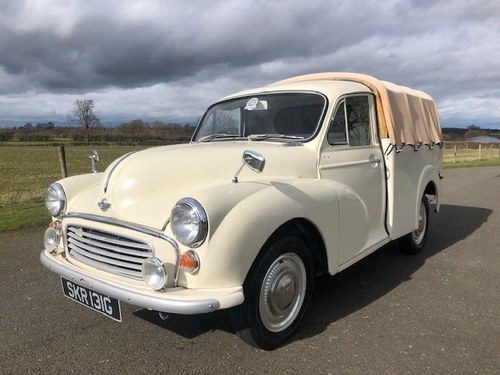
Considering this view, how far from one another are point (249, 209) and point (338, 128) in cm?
161

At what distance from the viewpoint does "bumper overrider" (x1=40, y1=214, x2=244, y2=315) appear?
2564 mm

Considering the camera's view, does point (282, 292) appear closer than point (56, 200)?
Yes

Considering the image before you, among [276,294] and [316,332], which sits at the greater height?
[276,294]

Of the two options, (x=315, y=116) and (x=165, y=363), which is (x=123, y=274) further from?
(x=315, y=116)

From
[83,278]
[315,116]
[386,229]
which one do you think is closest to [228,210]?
[83,278]

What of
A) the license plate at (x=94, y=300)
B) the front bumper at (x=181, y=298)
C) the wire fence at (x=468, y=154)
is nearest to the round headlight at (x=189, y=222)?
the front bumper at (x=181, y=298)

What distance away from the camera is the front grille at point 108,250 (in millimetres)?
2818

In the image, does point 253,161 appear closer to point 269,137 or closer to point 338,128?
point 269,137

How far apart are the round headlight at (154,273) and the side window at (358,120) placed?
2251 millimetres

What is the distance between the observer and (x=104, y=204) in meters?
3.12

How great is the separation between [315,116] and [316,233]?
3.69ft

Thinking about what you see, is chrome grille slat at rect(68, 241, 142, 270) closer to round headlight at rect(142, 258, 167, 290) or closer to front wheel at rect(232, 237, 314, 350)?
round headlight at rect(142, 258, 167, 290)

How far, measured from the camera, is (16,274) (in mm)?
4723

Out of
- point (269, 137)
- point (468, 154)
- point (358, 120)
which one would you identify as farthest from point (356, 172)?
point (468, 154)
